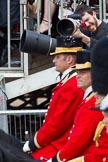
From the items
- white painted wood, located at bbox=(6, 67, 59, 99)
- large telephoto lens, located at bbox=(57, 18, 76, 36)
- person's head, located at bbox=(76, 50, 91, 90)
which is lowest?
white painted wood, located at bbox=(6, 67, 59, 99)

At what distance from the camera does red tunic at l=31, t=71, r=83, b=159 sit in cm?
521

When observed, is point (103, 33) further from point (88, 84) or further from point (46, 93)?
point (46, 93)

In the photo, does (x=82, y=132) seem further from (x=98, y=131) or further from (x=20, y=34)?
(x=20, y=34)

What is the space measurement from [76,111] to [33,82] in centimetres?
267

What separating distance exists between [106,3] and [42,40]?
222 centimetres

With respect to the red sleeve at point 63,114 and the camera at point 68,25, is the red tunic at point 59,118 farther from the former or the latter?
the camera at point 68,25

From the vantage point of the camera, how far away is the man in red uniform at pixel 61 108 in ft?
17.1

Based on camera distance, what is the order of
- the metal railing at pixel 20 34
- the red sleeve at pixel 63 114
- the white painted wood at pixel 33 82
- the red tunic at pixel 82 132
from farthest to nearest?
1. the white painted wood at pixel 33 82
2. the metal railing at pixel 20 34
3. the red sleeve at pixel 63 114
4. the red tunic at pixel 82 132

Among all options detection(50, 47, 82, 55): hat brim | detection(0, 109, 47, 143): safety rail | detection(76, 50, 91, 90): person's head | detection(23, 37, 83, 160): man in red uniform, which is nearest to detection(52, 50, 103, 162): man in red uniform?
detection(76, 50, 91, 90): person's head

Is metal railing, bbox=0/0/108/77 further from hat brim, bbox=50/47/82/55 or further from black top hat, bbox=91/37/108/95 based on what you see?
black top hat, bbox=91/37/108/95

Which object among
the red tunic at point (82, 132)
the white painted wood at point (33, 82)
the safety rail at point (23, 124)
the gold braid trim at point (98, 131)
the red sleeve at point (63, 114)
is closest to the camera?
the gold braid trim at point (98, 131)

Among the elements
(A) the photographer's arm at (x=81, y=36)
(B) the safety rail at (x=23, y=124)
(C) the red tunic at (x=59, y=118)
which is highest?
(A) the photographer's arm at (x=81, y=36)

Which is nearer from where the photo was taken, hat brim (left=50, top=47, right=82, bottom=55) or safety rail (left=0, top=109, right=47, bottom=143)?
hat brim (left=50, top=47, right=82, bottom=55)

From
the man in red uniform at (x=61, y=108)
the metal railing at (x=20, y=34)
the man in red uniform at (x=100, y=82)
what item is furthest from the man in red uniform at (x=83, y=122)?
the metal railing at (x=20, y=34)
